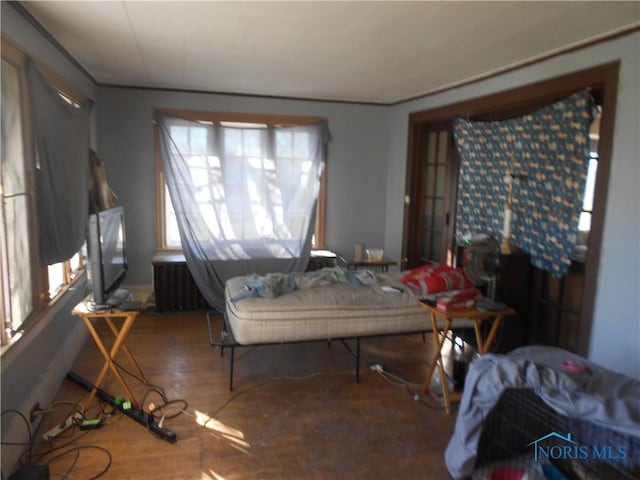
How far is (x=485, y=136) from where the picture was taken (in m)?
4.12

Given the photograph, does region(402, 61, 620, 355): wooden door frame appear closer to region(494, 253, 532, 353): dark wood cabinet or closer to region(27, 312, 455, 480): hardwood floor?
region(494, 253, 532, 353): dark wood cabinet

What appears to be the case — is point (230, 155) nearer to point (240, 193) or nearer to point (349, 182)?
point (240, 193)

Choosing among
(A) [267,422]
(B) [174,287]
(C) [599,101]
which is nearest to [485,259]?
(C) [599,101]

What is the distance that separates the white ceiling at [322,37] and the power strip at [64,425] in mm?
2358

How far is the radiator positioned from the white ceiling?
6.16 feet

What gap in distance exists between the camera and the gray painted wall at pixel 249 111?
16.5 ft

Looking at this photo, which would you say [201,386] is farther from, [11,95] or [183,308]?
[11,95]

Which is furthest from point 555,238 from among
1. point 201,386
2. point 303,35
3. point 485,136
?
point 201,386

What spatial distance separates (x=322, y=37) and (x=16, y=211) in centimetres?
213

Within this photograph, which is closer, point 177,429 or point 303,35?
point 177,429

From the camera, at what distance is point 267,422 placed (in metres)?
2.89

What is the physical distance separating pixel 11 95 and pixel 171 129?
2483 mm

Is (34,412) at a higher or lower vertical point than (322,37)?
lower

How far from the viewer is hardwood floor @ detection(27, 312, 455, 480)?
2459 mm
